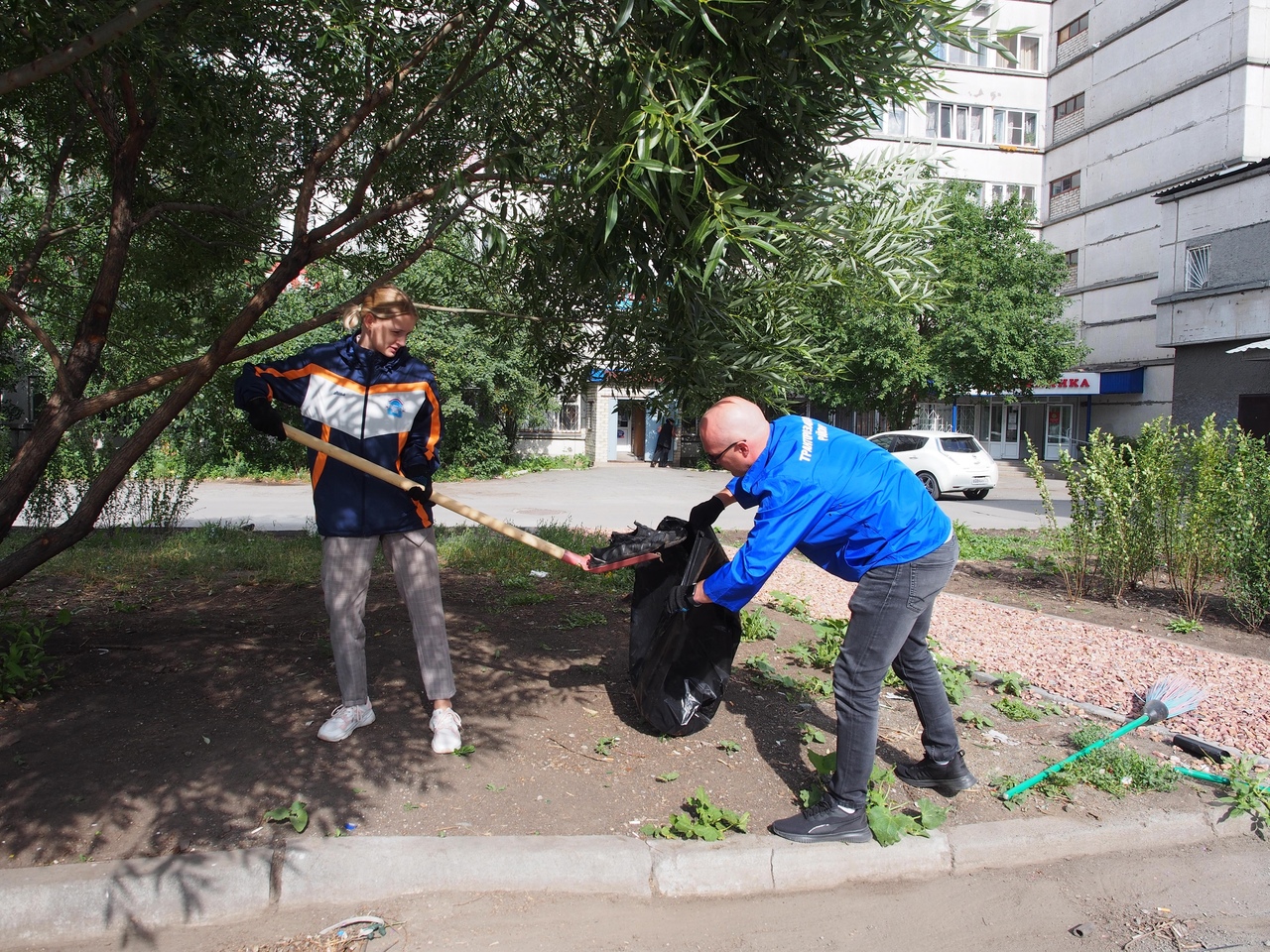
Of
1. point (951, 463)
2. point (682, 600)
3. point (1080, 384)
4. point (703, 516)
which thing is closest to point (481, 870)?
point (682, 600)

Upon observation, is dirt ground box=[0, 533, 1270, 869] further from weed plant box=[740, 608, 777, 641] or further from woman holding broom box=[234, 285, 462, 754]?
woman holding broom box=[234, 285, 462, 754]

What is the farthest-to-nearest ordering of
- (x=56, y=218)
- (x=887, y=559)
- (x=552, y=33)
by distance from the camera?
1. (x=56, y=218)
2. (x=552, y=33)
3. (x=887, y=559)

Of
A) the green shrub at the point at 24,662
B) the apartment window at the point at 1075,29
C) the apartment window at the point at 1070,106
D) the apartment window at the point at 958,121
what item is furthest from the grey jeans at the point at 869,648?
the apartment window at the point at 1075,29

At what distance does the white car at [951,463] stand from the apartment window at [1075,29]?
22.6 metres

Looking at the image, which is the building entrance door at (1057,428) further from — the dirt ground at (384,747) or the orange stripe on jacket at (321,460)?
the orange stripe on jacket at (321,460)

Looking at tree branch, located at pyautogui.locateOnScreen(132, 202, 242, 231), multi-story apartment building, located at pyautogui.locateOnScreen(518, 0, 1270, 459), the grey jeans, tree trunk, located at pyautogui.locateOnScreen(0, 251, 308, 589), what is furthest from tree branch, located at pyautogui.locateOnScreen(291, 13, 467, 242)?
multi-story apartment building, located at pyautogui.locateOnScreen(518, 0, 1270, 459)

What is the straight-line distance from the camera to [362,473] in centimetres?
355

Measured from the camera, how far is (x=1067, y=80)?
32.9m

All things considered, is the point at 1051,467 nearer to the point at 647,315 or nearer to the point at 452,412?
the point at 452,412

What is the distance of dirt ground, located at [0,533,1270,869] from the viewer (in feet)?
10.1

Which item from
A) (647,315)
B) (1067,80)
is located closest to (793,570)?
(647,315)

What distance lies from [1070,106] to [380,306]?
37.0m

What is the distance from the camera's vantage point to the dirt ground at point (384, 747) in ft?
10.1

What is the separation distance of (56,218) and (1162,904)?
732 centimetres
